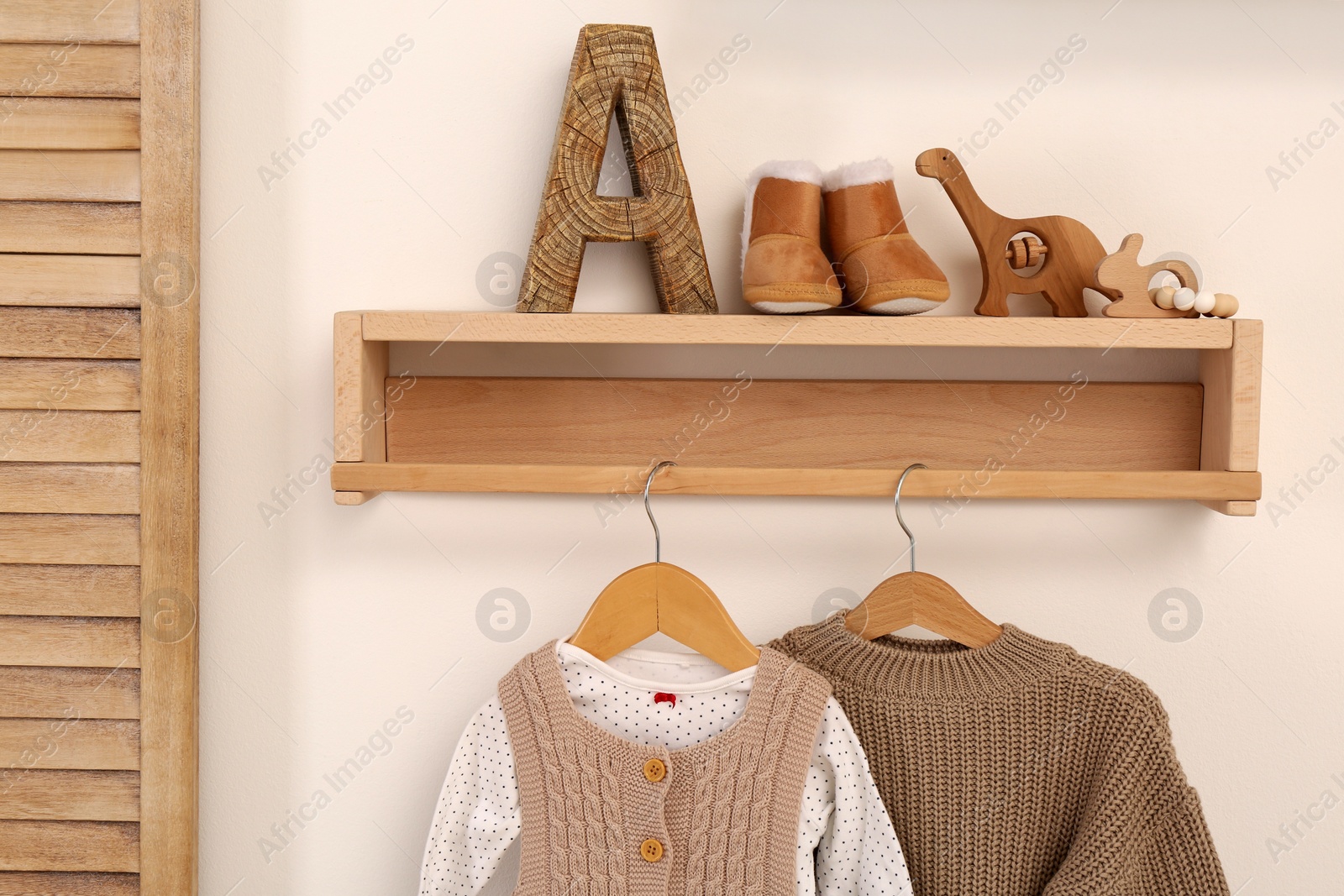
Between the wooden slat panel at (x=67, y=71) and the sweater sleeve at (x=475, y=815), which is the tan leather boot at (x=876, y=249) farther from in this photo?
the wooden slat panel at (x=67, y=71)

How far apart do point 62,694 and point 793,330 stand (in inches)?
33.6

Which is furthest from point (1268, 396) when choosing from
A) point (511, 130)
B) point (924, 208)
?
point (511, 130)

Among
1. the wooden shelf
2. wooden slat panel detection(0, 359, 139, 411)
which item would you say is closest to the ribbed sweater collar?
the wooden shelf

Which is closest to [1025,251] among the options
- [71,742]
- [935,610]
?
[935,610]

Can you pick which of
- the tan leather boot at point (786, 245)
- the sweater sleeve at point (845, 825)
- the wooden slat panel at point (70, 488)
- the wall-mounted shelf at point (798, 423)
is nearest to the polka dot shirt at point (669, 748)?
the sweater sleeve at point (845, 825)

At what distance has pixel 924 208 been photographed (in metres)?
0.94

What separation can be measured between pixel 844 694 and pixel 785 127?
59 cm

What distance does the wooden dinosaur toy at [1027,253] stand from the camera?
0.87 metres

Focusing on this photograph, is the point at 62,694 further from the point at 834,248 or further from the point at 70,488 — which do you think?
the point at 834,248

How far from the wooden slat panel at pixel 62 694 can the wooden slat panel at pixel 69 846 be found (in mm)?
117

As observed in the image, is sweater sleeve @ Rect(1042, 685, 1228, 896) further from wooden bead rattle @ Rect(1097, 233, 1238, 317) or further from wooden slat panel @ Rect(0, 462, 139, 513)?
wooden slat panel @ Rect(0, 462, 139, 513)

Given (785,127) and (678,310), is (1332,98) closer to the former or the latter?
(785,127)

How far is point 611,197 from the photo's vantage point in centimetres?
86

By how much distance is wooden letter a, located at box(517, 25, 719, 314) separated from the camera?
33.4 inches
